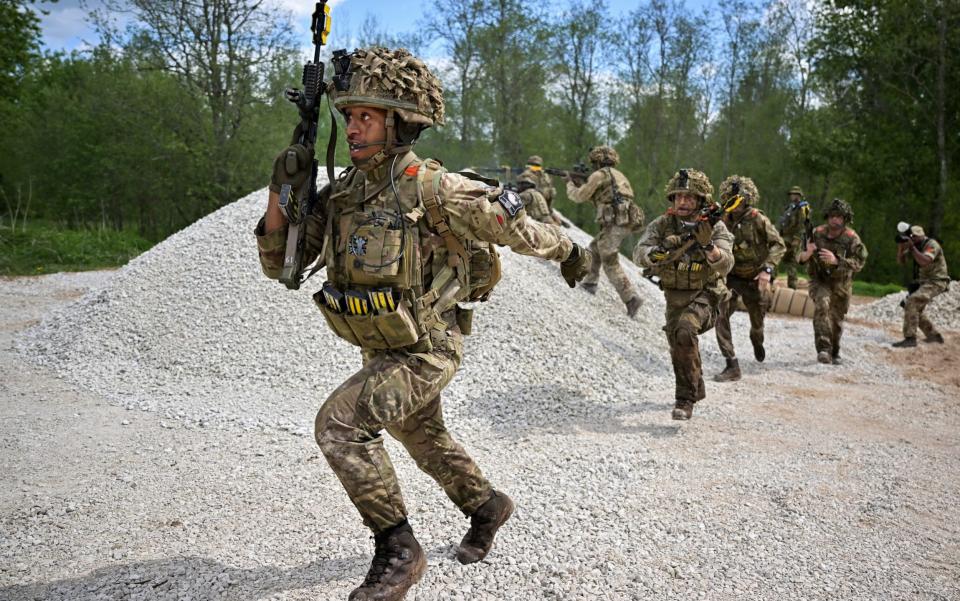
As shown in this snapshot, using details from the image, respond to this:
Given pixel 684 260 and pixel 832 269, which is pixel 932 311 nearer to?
pixel 832 269

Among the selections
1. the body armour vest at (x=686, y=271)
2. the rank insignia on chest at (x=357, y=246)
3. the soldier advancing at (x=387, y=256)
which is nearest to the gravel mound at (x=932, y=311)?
the body armour vest at (x=686, y=271)

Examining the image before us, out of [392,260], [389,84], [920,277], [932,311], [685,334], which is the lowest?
[932,311]

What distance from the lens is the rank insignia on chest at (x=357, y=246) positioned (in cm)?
325

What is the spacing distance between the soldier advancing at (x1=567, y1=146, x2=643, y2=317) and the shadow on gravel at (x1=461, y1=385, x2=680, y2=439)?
412cm

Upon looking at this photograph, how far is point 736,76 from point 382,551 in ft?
96.8

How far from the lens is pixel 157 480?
511 cm

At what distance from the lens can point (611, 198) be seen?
39.3 feet

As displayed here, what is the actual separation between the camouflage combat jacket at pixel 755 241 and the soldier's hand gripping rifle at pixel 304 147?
6.93m

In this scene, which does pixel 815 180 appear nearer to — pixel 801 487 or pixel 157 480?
pixel 801 487

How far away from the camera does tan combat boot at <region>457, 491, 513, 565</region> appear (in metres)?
3.89

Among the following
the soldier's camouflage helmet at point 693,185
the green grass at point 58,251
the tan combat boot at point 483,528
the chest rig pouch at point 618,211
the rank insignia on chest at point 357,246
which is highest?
the soldier's camouflage helmet at point 693,185

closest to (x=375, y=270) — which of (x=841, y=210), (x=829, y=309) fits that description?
(x=841, y=210)

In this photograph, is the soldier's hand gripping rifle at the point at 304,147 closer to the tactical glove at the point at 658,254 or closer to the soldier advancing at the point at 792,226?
the tactical glove at the point at 658,254

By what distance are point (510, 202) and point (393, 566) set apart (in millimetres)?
1718
